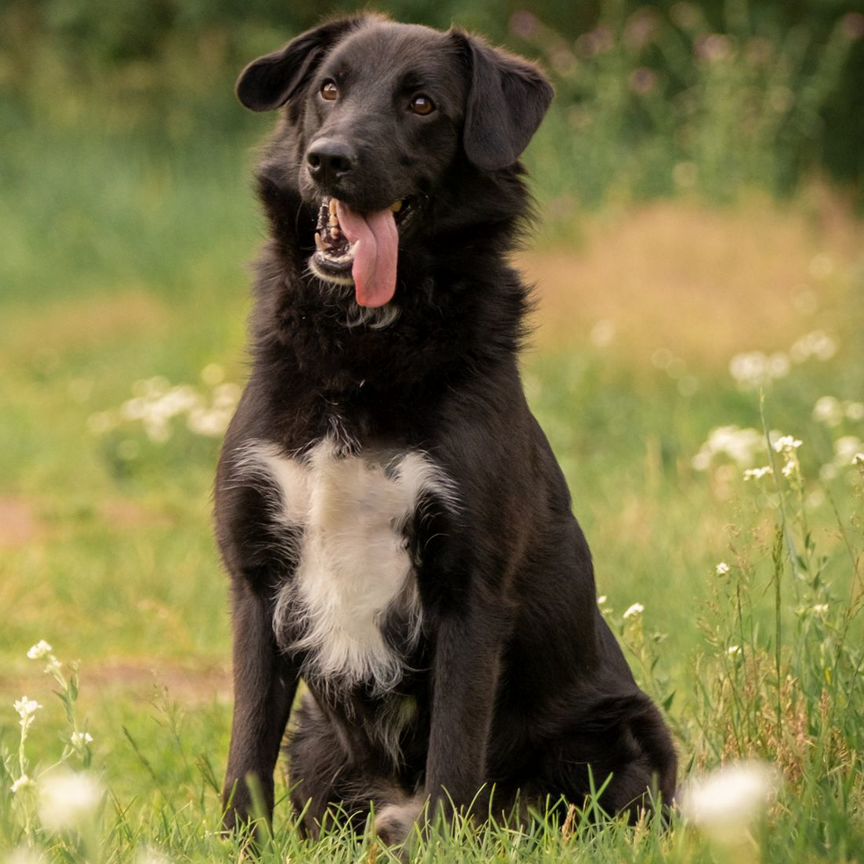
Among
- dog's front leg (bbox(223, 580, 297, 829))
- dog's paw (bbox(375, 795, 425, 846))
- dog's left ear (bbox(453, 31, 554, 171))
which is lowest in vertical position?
dog's paw (bbox(375, 795, 425, 846))

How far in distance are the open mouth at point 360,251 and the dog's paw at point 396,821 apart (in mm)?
1107

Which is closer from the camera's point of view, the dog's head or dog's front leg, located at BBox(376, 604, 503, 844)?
dog's front leg, located at BBox(376, 604, 503, 844)

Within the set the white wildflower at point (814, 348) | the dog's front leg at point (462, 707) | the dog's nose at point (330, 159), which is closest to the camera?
the dog's front leg at point (462, 707)

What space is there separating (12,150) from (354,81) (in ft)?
34.0

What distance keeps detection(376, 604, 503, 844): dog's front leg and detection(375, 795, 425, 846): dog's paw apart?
0.18m

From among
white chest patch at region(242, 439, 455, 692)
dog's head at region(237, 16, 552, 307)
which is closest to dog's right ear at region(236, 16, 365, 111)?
dog's head at region(237, 16, 552, 307)

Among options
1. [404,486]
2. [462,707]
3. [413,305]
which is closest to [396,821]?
[462,707]

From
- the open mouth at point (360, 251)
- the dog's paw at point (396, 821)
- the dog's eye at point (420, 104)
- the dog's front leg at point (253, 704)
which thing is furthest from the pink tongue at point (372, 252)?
the dog's paw at point (396, 821)

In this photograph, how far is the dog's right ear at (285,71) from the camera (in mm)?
3555

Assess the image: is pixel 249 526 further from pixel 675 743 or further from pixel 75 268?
pixel 75 268

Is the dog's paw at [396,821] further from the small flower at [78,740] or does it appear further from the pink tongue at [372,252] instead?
the pink tongue at [372,252]

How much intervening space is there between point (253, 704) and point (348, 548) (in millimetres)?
388

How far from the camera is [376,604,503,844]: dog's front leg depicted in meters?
3.02

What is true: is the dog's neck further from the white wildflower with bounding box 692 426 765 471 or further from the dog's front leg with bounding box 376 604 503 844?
the white wildflower with bounding box 692 426 765 471
